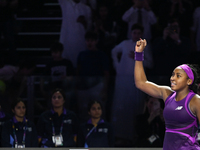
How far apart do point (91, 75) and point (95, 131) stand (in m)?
1.13

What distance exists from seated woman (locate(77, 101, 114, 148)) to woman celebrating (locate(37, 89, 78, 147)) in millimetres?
159

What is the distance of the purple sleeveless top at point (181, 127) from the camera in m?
3.33

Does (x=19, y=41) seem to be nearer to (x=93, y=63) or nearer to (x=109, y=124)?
(x=93, y=63)

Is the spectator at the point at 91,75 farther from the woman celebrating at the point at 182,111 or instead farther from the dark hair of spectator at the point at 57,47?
the woman celebrating at the point at 182,111

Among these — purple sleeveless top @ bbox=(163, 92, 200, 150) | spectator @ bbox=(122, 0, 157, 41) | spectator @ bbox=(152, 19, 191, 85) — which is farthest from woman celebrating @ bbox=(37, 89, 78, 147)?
purple sleeveless top @ bbox=(163, 92, 200, 150)

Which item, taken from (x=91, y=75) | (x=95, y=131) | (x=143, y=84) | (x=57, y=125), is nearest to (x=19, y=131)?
(x=57, y=125)

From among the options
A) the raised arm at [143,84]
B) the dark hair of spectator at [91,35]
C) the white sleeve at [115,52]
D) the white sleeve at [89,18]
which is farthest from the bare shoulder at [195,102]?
the white sleeve at [89,18]

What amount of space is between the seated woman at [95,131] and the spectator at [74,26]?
138cm

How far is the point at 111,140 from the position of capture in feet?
20.9

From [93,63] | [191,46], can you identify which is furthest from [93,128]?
[191,46]

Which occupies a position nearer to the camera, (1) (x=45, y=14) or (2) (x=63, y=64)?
(2) (x=63, y=64)

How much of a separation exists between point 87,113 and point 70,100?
36cm

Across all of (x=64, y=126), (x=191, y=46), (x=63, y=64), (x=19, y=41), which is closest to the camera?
(x=64, y=126)

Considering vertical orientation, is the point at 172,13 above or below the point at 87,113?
above
